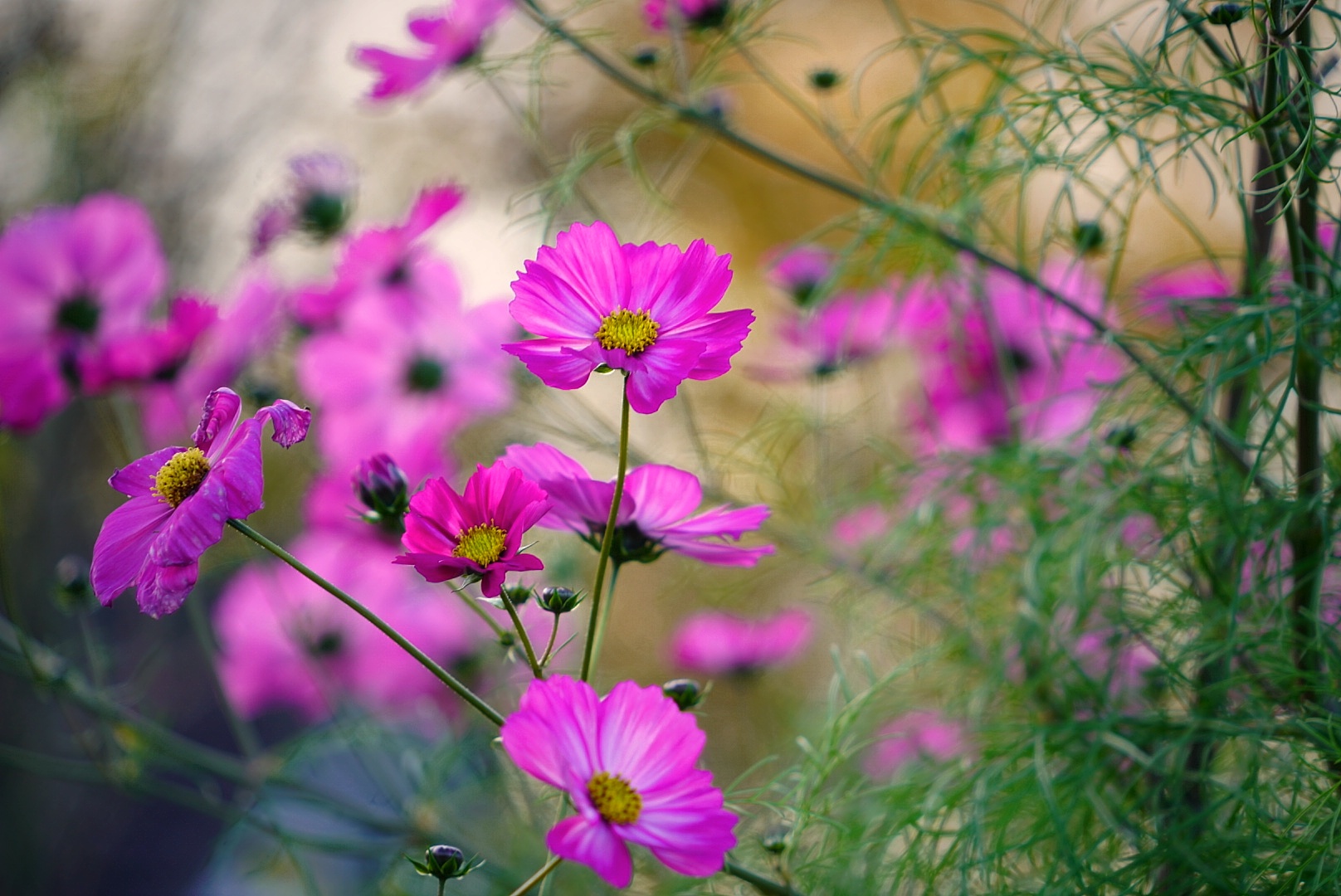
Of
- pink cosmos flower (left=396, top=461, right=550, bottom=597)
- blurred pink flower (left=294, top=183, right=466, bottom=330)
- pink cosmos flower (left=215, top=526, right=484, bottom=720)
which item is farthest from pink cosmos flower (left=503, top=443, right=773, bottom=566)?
pink cosmos flower (left=215, top=526, right=484, bottom=720)

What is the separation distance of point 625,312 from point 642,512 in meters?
0.07

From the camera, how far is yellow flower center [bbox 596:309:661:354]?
1.01ft

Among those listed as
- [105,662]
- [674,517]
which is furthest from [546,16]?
[105,662]

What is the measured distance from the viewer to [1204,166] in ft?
1.50

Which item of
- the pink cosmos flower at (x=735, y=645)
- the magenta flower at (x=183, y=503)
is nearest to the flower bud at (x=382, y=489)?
the magenta flower at (x=183, y=503)

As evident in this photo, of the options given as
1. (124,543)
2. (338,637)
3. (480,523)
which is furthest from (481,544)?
(338,637)

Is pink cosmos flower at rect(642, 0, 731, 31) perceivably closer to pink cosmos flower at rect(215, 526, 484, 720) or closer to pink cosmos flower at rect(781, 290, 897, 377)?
pink cosmos flower at rect(781, 290, 897, 377)

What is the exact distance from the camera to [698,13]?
2.01 feet

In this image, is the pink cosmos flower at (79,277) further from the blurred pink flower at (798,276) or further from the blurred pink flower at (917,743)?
the blurred pink flower at (917,743)

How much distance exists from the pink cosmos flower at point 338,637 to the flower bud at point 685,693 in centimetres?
48

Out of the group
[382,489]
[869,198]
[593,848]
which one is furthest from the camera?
[869,198]

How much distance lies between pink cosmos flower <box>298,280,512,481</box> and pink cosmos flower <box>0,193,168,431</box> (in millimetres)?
121

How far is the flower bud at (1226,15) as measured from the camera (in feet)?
1.28

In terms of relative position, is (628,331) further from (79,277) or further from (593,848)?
(79,277)
